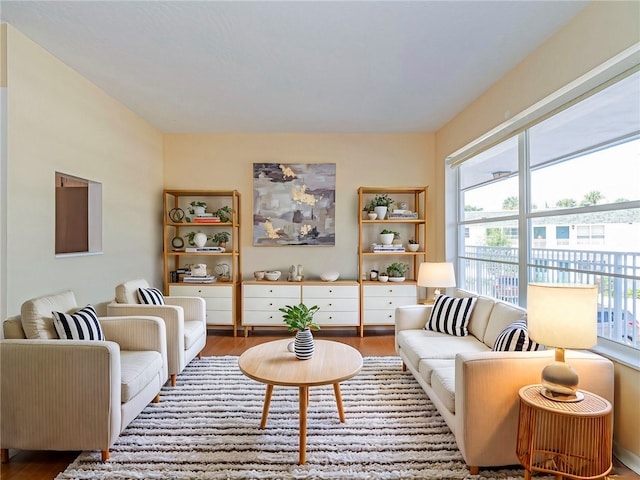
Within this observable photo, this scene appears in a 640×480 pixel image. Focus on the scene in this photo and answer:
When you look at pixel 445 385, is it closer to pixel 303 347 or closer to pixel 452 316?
pixel 303 347

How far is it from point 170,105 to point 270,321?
2748mm

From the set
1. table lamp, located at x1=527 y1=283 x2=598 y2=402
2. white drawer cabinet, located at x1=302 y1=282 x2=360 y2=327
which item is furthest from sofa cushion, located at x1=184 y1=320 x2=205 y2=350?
table lamp, located at x1=527 y1=283 x2=598 y2=402

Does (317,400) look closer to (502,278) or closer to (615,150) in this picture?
(502,278)

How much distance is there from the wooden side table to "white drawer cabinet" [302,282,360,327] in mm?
2736

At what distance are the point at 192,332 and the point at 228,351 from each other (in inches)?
30.5

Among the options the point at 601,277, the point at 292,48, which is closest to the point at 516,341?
the point at 601,277

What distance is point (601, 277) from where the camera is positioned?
7.58 feet

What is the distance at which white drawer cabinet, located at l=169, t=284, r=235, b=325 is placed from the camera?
14.7ft

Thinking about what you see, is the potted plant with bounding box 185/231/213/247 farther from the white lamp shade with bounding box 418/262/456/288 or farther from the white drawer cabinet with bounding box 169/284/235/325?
the white lamp shade with bounding box 418/262/456/288

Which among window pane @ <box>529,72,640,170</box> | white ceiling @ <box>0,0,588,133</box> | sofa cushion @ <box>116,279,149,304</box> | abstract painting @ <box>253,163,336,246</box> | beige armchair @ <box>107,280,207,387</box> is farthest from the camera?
abstract painting @ <box>253,163,336,246</box>

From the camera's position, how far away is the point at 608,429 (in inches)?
65.2

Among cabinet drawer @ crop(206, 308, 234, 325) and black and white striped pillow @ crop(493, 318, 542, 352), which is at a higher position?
black and white striped pillow @ crop(493, 318, 542, 352)

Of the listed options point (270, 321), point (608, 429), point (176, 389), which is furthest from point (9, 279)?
point (608, 429)

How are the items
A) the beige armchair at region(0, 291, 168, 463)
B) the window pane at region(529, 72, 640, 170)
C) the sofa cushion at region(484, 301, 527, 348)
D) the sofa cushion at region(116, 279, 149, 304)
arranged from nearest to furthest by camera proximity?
1. the beige armchair at region(0, 291, 168, 463)
2. the window pane at region(529, 72, 640, 170)
3. the sofa cushion at region(484, 301, 527, 348)
4. the sofa cushion at region(116, 279, 149, 304)
